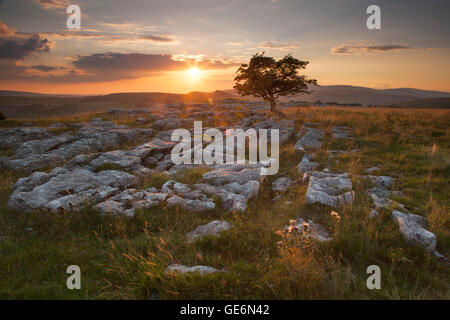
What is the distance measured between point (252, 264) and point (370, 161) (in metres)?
9.34

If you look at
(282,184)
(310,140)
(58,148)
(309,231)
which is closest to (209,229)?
(309,231)

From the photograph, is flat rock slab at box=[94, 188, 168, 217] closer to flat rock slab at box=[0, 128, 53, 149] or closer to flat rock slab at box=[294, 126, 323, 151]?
flat rock slab at box=[294, 126, 323, 151]

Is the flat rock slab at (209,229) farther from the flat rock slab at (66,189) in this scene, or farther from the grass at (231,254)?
the flat rock slab at (66,189)

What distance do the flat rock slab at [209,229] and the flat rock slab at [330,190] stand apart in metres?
2.80

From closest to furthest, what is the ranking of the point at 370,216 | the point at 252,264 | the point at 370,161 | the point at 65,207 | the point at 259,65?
the point at 252,264, the point at 370,216, the point at 65,207, the point at 370,161, the point at 259,65

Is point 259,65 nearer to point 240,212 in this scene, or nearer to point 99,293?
point 240,212

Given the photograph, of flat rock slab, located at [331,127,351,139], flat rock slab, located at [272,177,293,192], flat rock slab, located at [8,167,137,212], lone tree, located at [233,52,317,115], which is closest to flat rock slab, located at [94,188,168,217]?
flat rock slab, located at [8,167,137,212]

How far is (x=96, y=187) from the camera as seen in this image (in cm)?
737

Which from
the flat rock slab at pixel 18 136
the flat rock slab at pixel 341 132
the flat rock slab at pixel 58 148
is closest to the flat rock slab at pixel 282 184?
the flat rock slab at pixel 341 132

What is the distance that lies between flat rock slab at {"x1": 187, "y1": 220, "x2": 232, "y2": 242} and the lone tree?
65.5 feet

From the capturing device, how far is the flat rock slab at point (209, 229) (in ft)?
17.0
